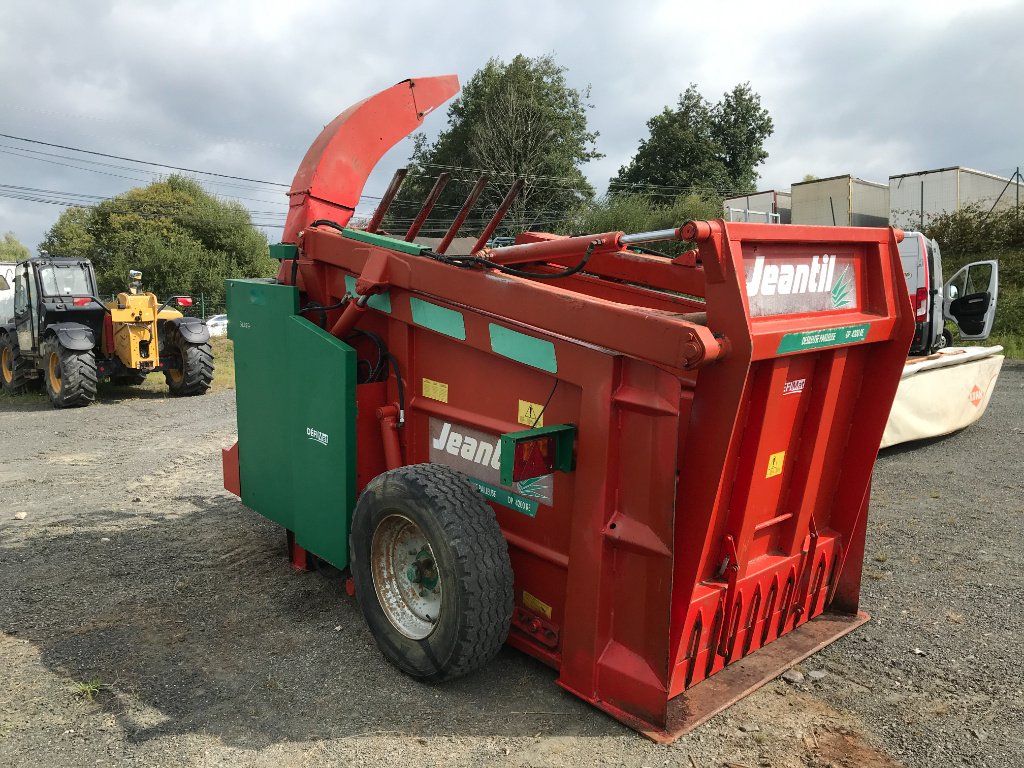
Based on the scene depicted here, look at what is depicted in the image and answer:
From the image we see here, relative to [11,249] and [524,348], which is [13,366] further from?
[11,249]

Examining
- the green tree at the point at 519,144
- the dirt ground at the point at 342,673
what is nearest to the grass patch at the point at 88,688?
the dirt ground at the point at 342,673

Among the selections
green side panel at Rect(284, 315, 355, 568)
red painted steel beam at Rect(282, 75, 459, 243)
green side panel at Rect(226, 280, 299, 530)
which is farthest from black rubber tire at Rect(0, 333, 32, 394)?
green side panel at Rect(284, 315, 355, 568)

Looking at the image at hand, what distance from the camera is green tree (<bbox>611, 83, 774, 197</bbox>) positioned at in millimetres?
44531

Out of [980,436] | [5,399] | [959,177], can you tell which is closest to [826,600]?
[980,436]

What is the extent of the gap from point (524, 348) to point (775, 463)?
112cm

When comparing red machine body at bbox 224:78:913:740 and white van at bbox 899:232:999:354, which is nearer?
red machine body at bbox 224:78:913:740

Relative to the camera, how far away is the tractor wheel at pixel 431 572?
9.70ft

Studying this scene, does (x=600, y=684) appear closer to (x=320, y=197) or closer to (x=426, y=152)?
(x=320, y=197)

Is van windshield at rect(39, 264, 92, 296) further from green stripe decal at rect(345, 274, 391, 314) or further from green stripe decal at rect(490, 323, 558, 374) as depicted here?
green stripe decal at rect(490, 323, 558, 374)

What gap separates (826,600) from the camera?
3752 mm

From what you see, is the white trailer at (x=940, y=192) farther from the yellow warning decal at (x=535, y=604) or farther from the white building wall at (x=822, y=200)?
the yellow warning decal at (x=535, y=604)

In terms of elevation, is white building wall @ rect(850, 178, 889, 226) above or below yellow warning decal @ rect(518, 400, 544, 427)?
above

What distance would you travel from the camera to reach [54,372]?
11.5m

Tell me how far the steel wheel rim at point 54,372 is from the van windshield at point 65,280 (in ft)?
3.97
